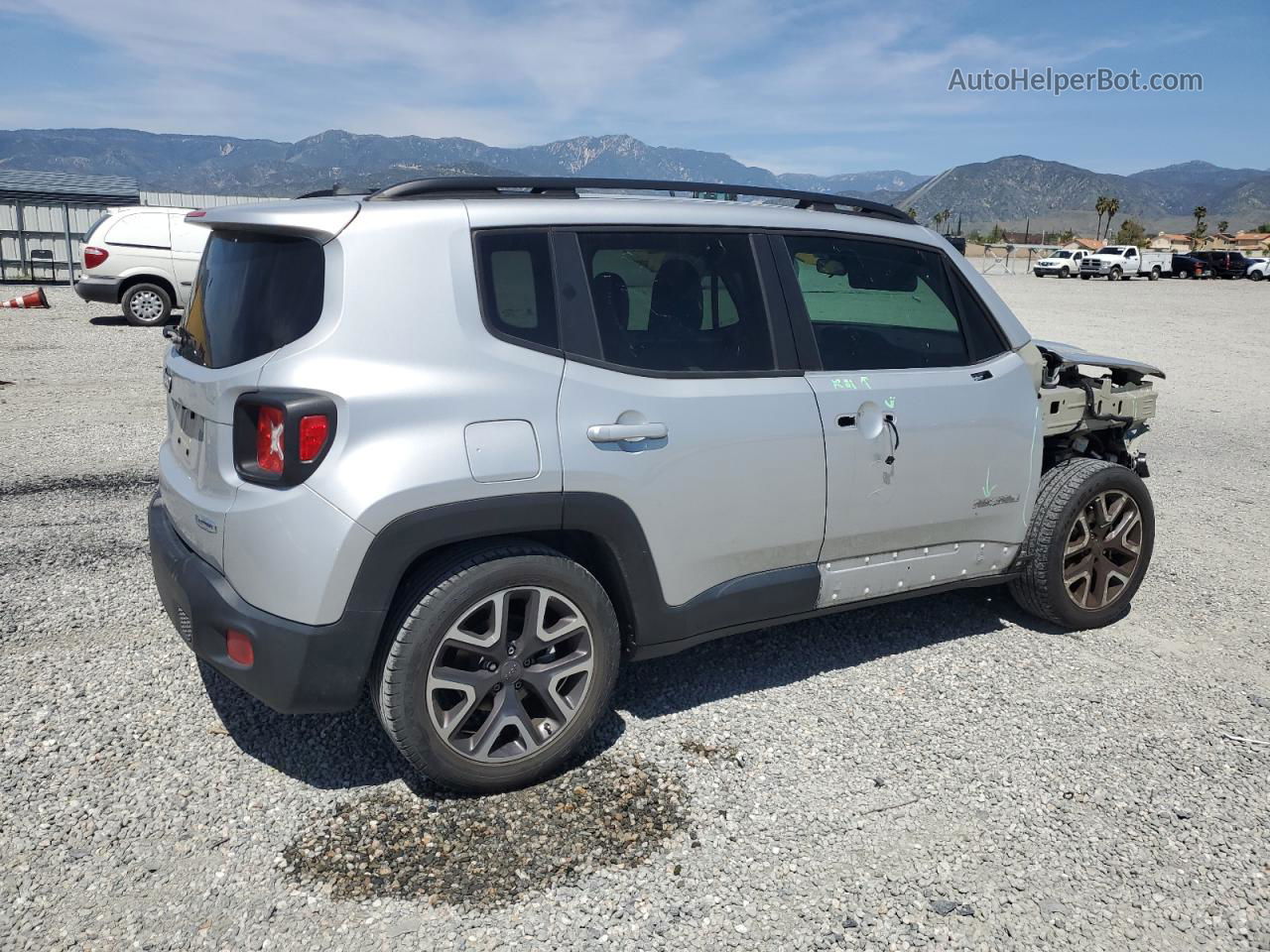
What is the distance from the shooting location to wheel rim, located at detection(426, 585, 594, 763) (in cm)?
297

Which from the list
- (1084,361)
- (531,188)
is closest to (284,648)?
(531,188)

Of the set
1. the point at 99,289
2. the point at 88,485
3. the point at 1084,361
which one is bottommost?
the point at 88,485

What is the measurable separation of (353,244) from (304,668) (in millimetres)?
1234

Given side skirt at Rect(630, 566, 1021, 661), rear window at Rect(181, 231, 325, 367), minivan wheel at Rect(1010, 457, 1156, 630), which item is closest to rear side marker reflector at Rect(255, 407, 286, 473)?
rear window at Rect(181, 231, 325, 367)

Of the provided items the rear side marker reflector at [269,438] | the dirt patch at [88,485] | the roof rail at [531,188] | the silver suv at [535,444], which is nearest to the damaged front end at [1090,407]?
the silver suv at [535,444]

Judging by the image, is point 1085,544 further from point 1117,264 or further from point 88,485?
point 1117,264

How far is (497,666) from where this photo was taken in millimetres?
3039

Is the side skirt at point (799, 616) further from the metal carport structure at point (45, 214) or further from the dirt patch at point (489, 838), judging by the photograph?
the metal carport structure at point (45, 214)

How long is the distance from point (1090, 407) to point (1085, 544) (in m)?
0.68

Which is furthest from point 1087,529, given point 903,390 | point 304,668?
point 304,668

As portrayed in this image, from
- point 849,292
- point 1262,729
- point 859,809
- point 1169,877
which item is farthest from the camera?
point 849,292

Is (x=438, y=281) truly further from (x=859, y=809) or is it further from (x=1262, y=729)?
(x=1262, y=729)

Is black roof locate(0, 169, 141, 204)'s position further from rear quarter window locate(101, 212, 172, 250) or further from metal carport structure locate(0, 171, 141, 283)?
rear quarter window locate(101, 212, 172, 250)

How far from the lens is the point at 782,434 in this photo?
135 inches
